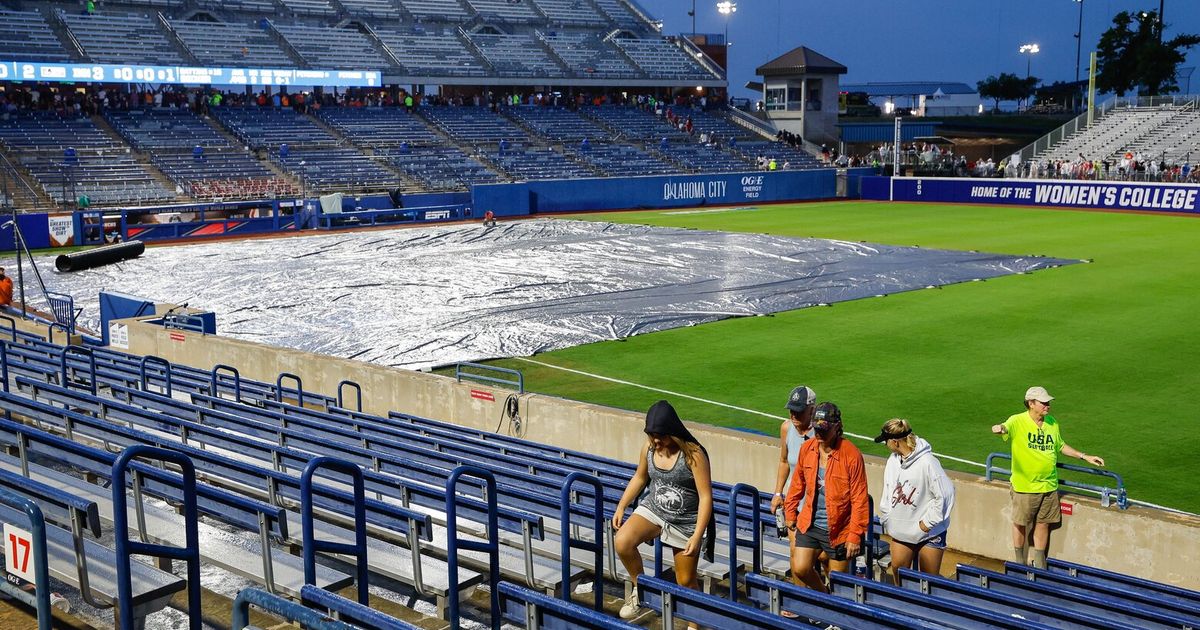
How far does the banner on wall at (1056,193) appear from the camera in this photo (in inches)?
1850

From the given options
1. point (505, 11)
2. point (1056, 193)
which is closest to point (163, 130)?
point (505, 11)

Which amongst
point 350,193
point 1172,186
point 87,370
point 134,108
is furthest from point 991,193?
point 87,370

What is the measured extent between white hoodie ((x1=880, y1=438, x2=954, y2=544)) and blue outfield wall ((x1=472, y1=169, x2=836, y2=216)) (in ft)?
142

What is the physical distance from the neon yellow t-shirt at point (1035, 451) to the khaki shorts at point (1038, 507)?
0.05 meters

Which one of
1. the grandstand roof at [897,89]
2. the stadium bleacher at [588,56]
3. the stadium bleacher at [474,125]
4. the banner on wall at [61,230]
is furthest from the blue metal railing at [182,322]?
the grandstand roof at [897,89]

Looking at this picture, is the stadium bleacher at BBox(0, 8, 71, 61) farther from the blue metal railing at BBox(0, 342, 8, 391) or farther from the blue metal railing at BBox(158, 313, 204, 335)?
the blue metal railing at BBox(0, 342, 8, 391)

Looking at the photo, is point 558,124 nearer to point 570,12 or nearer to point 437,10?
point 437,10

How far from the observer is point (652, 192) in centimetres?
5544

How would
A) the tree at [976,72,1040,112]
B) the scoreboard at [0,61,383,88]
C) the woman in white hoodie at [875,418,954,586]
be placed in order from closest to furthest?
the woman in white hoodie at [875,418,954,586] → the scoreboard at [0,61,383,88] → the tree at [976,72,1040,112]

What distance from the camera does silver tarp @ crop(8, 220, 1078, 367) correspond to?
21719 millimetres

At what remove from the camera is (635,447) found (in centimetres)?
1233

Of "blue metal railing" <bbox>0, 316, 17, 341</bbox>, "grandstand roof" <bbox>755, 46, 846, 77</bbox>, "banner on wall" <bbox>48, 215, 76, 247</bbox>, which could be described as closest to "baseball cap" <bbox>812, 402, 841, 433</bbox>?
"blue metal railing" <bbox>0, 316, 17, 341</bbox>

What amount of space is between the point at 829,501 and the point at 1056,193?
48.8m

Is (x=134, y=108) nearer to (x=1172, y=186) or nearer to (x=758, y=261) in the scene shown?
(x=758, y=261)
